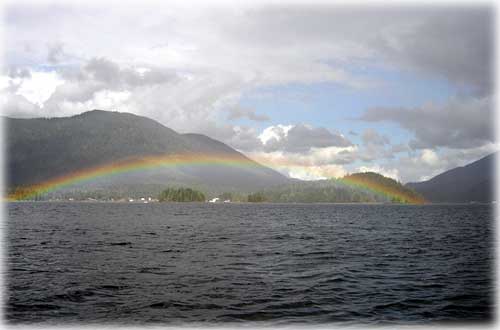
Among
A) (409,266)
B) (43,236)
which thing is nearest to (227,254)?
(409,266)

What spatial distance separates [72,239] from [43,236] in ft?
24.9

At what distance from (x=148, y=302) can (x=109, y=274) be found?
10379 mm

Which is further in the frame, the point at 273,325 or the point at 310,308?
the point at 310,308

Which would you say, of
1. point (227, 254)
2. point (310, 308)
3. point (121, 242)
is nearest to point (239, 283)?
point (310, 308)

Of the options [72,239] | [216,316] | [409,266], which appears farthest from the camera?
[72,239]

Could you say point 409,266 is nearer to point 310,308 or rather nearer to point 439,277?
point 439,277

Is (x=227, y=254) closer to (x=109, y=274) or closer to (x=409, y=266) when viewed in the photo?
(x=109, y=274)

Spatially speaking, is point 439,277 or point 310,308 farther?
point 439,277

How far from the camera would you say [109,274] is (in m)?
36.3

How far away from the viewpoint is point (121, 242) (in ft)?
194

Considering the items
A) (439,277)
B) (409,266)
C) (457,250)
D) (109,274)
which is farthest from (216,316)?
(457,250)

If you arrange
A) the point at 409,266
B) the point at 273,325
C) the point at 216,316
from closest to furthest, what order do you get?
the point at 273,325 < the point at 216,316 < the point at 409,266

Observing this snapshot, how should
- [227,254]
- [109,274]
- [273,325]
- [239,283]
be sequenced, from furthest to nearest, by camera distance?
[227,254]
[109,274]
[239,283]
[273,325]

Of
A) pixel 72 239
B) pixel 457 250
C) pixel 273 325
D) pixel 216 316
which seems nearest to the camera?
pixel 273 325
